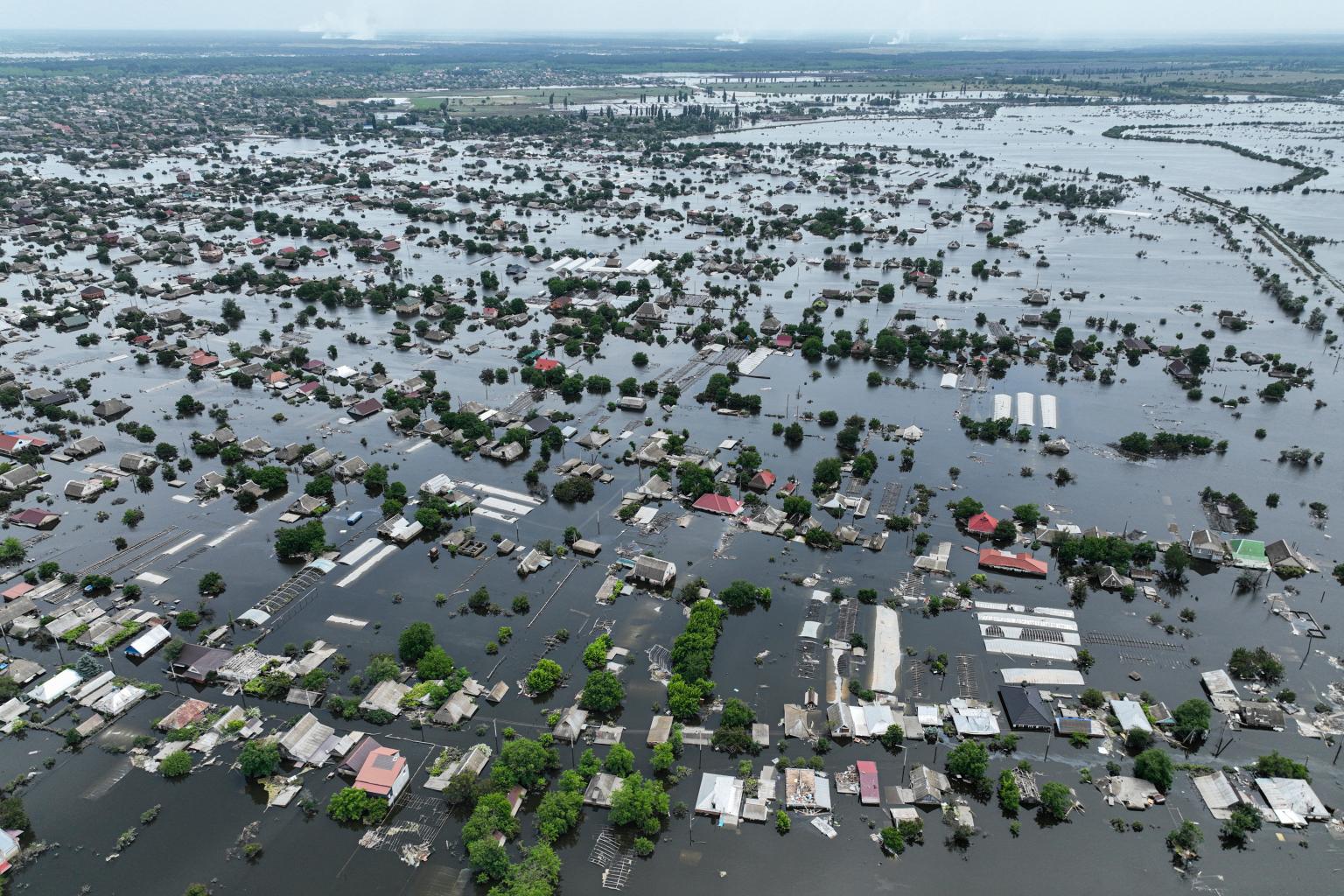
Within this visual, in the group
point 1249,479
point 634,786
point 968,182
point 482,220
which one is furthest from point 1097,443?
point 968,182

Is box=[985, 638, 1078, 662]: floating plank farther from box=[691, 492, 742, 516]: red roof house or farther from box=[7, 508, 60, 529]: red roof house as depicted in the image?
box=[7, 508, 60, 529]: red roof house

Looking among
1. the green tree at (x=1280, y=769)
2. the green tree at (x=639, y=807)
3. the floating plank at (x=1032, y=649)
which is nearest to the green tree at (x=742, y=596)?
the floating plank at (x=1032, y=649)

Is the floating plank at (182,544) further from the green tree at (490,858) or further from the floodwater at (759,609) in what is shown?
the green tree at (490,858)

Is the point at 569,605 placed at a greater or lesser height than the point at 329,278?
lesser

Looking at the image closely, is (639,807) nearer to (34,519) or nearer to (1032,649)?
(1032,649)

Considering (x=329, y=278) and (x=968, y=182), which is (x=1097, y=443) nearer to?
(x=329, y=278)

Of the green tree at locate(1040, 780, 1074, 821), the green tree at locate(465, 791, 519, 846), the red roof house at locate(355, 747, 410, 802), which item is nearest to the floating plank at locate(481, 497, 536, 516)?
the red roof house at locate(355, 747, 410, 802)
